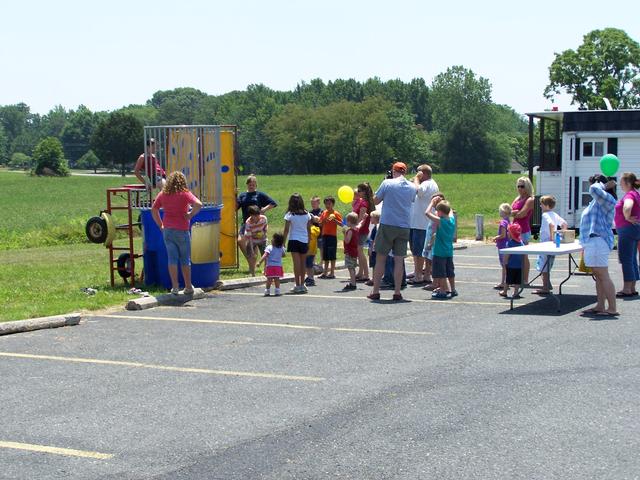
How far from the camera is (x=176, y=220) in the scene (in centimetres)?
1263

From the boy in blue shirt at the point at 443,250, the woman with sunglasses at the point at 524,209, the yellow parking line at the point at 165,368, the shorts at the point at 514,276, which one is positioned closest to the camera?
the yellow parking line at the point at 165,368

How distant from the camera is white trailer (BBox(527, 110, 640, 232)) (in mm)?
23781

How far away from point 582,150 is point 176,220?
14624mm

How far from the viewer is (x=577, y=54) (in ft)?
209

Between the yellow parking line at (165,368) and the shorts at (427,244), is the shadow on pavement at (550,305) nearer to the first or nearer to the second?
the shorts at (427,244)

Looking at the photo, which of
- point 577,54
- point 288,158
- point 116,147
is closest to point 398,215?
point 577,54

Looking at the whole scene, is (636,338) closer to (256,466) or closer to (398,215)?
(398,215)

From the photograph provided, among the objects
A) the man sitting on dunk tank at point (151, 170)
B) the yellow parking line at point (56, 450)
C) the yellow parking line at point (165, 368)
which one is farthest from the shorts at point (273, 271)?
the yellow parking line at point (56, 450)

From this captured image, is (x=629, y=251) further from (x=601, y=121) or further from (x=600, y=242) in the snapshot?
(x=601, y=121)

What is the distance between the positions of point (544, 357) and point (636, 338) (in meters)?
1.38

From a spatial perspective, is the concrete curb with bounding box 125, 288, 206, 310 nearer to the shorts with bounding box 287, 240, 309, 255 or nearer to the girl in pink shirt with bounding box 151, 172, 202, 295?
the girl in pink shirt with bounding box 151, 172, 202, 295

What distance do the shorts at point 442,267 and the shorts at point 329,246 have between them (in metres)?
2.64

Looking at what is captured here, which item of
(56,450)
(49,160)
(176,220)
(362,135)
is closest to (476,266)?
(176,220)

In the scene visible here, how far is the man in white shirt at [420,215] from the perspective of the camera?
13711 millimetres
